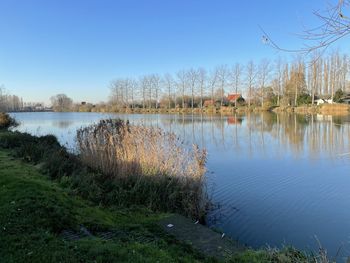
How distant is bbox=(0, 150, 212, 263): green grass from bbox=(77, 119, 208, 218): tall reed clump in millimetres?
724

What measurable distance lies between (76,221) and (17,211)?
872 mm

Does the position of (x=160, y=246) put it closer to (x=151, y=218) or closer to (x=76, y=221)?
(x=76, y=221)

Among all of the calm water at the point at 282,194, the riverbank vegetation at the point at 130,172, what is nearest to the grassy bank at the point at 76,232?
the riverbank vegetation at the point at 130,172

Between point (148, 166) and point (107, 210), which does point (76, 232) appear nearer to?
point (107, 210)

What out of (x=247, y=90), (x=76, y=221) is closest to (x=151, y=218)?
(x=76, y=221)

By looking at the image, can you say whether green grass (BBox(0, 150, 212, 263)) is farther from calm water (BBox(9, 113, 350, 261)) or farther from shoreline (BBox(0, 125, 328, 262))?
calm water (BBox(9, 113, 350, 261))

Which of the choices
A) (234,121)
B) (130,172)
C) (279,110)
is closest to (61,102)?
(279,110)

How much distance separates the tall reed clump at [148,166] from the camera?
7297 mm

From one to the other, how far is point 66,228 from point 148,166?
380cm

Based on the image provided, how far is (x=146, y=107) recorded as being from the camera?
7212 cm

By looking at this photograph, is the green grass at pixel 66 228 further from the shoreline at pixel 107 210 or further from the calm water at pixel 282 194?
the calm water at pixel 282 194

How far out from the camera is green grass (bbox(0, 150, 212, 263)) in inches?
140

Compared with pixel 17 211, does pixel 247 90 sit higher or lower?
higher

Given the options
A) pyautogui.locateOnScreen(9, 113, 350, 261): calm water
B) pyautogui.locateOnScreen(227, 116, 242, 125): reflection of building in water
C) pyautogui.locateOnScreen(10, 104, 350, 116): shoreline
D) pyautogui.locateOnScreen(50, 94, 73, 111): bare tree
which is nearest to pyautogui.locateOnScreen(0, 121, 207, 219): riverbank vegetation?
pyautogui.locateOnScreen(9, 113, 350, 261): calm water
